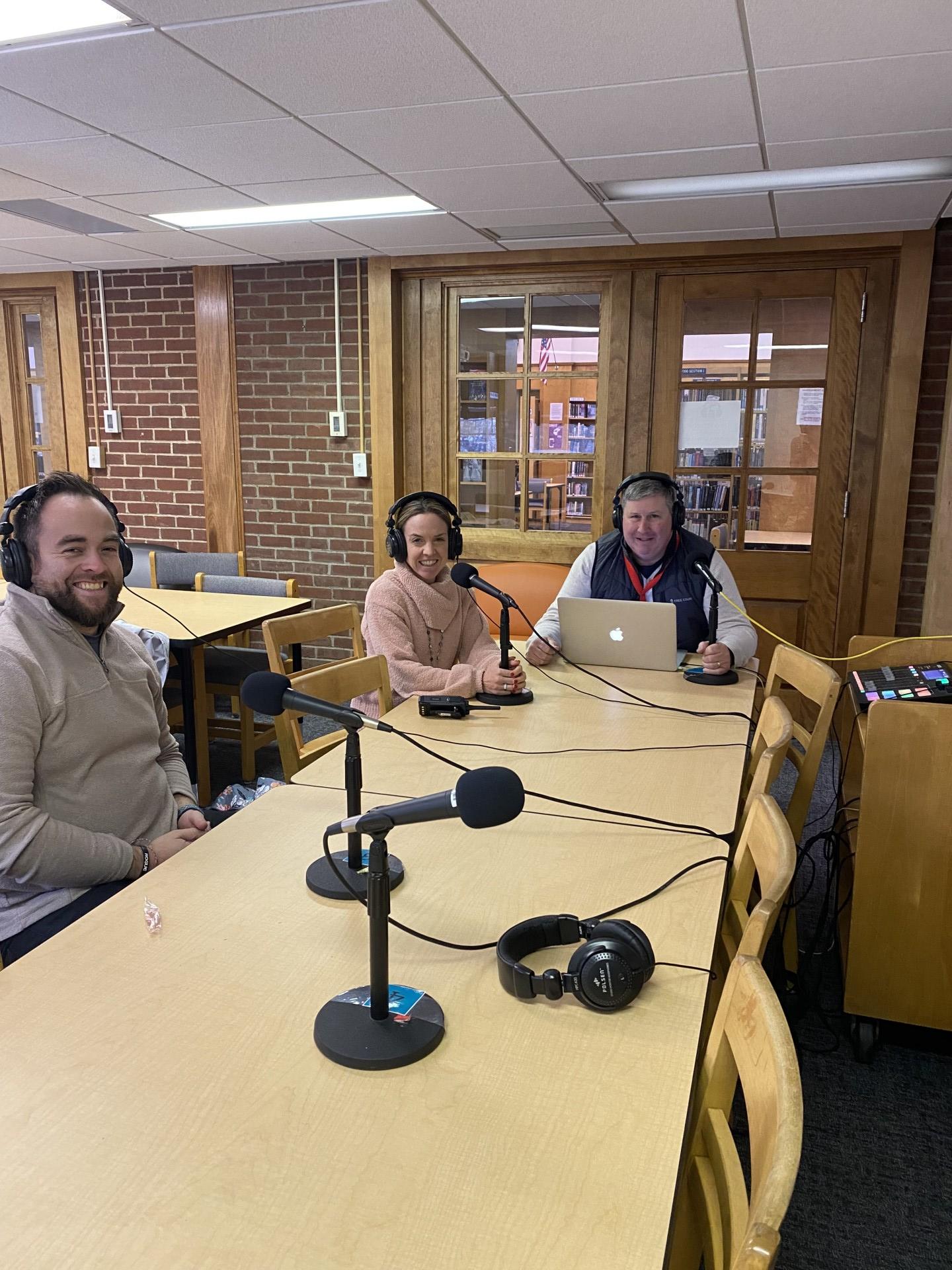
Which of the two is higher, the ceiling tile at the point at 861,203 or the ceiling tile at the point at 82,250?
the ceiling tile at the point at 82,250

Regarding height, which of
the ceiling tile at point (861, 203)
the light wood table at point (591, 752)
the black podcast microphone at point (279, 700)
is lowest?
the light wood table at point (591, 752)

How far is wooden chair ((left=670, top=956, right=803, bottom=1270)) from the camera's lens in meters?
0.69

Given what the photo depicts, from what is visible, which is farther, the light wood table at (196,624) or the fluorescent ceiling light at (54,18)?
the light wood table at (196,624)

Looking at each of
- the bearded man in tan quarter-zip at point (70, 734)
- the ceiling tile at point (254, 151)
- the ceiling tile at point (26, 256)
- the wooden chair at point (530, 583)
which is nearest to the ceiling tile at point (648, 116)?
the ceiling tile at point (254, 151)

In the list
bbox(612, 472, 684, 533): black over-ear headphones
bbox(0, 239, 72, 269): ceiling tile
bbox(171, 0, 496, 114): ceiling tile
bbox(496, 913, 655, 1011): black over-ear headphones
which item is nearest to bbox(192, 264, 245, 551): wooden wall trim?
bbox(0, 239, 72, 269): ceiling tile

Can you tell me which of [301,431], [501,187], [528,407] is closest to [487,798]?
[501,187]

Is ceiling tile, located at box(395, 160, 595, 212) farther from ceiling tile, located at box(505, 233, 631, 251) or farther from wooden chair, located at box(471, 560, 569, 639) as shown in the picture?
wooden chair, located at box(471, 560, 569, 639)

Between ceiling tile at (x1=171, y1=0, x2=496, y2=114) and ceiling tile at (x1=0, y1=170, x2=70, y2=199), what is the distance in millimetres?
1398

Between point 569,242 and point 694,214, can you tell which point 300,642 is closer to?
point 694,214

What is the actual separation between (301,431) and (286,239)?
1.15 m

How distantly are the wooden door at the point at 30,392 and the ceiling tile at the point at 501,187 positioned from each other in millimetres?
3246

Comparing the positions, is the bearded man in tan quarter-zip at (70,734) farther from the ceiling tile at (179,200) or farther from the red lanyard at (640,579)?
the ceiling tile at (179,200)

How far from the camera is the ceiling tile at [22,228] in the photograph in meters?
4.09

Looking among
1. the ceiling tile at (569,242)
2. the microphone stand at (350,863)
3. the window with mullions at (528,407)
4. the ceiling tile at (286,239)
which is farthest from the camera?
the window with mullions at (528,407)
